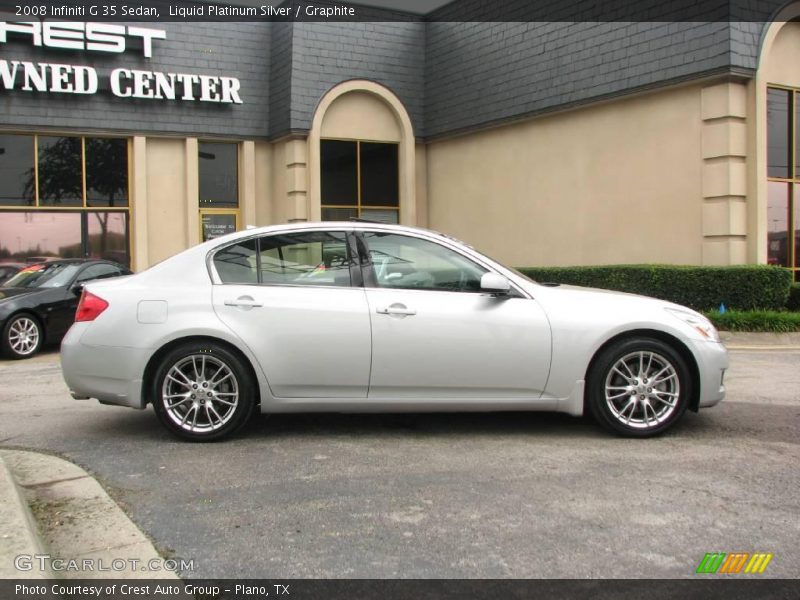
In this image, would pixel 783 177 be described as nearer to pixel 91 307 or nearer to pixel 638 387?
pixel 638 387

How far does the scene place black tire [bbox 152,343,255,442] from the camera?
553 centimetres

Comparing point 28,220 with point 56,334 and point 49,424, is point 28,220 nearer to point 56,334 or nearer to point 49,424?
point 56,334

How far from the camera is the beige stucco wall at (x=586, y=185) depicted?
13461mm

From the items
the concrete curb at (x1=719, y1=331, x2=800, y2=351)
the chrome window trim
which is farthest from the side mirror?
the concrete curb at (x1=719, y1=331, x2=800, y2=351)

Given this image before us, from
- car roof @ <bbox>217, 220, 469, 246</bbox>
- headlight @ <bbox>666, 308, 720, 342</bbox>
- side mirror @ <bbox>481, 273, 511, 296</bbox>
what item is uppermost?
car roof @ <bbox>217, 220, 469, 246</bbox>

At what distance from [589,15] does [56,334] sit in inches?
442

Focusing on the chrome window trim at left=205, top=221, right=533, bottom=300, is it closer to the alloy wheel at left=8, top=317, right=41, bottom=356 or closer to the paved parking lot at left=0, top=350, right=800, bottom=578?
the paved parking lot at left=0, top=350, right=800, bottom=578

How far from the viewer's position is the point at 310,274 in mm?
5773

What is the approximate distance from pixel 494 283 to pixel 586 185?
10441 millimetres

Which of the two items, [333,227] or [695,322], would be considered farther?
[333,227]

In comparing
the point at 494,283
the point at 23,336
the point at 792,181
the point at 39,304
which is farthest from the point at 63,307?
the point at 792,181

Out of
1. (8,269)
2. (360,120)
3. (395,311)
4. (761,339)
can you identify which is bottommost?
(761,339)

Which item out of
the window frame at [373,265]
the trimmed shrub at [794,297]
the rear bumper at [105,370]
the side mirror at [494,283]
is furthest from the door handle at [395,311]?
the trimmed shrub at [794,297]

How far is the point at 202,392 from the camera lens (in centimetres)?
556
